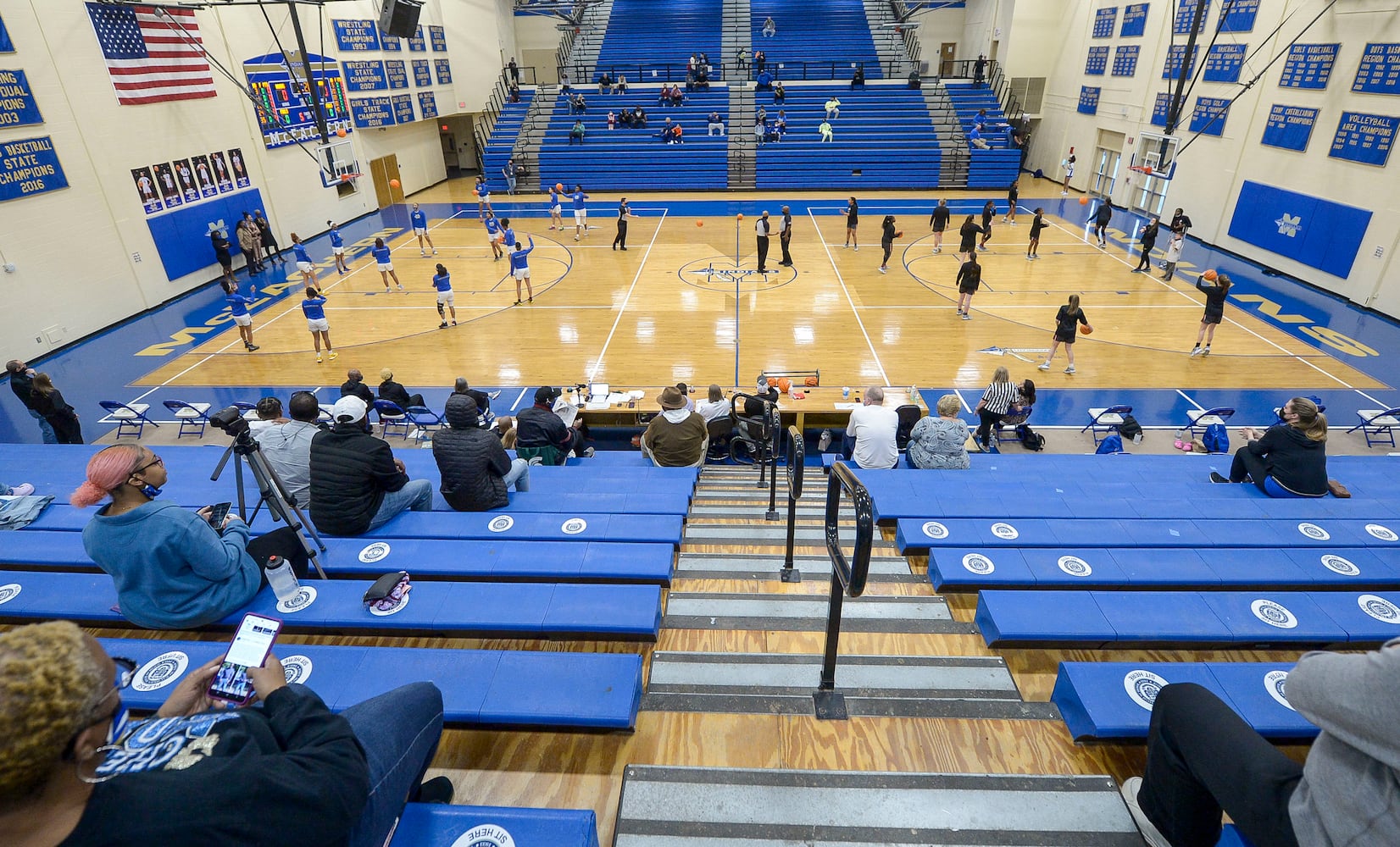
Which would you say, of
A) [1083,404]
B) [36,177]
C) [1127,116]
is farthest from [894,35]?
[36,177]

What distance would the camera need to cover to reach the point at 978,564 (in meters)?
4.57

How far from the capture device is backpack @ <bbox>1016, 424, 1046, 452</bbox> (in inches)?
416

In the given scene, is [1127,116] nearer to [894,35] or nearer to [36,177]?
[894,35]

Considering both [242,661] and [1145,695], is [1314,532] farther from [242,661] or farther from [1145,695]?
[242,661]

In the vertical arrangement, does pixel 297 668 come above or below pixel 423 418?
above

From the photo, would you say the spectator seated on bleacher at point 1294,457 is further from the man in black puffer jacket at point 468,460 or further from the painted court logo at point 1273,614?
the man in black puffer jacket at point 468,460

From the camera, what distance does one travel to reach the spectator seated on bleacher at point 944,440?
7613mm

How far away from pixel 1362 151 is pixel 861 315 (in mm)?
11981

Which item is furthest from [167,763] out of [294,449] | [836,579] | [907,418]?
[907,418]

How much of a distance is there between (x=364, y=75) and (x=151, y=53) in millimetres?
9955

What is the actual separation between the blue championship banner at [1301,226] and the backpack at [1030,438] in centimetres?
1193

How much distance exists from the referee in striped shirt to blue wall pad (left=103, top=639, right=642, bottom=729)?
816cm

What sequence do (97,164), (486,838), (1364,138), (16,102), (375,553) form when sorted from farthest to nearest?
(1364,138) → (97,164) → (16,102) → (375,553) → (486,838)

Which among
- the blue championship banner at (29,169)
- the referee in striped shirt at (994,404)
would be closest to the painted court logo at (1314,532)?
the referee in striped shirt at (994,404)
